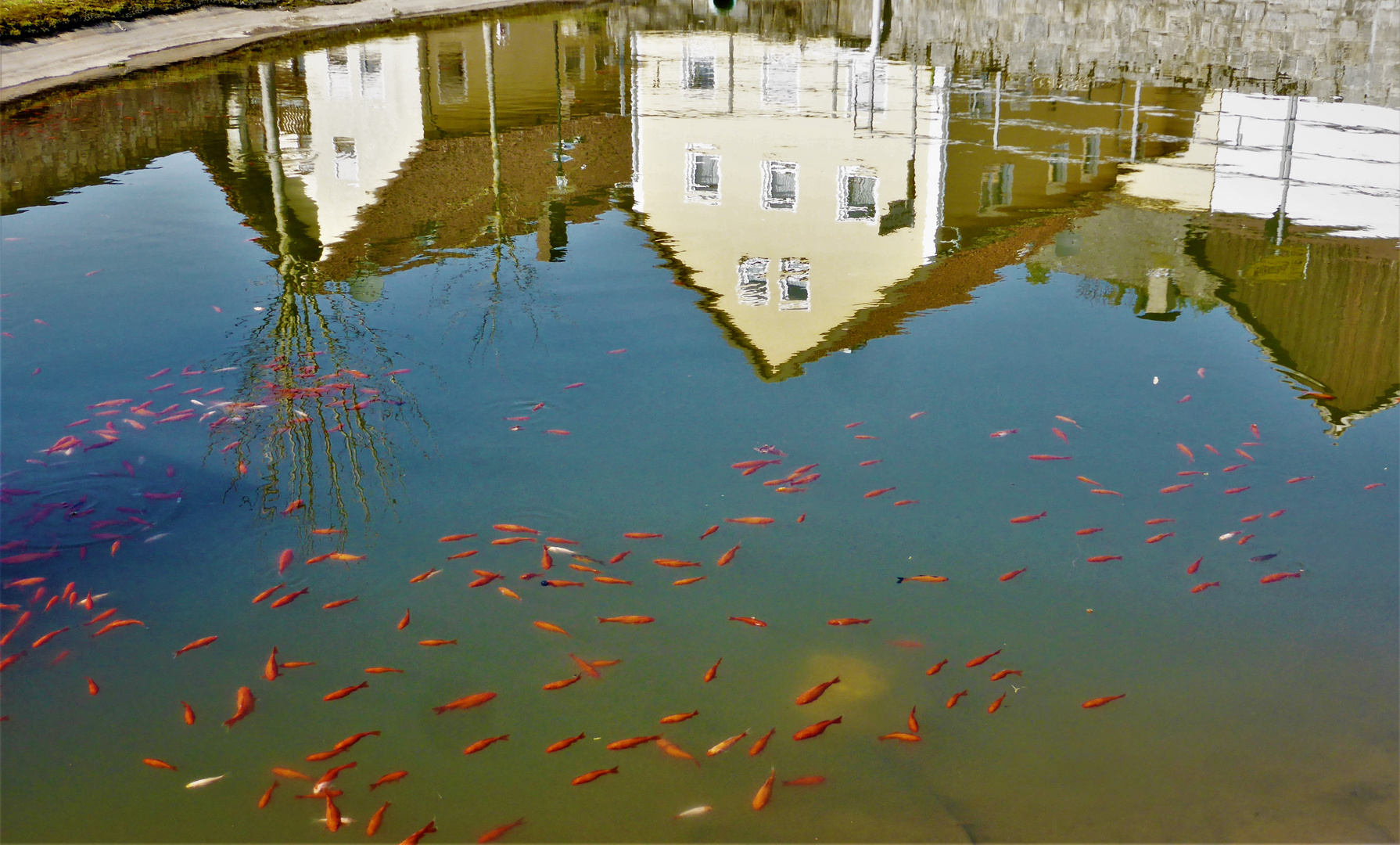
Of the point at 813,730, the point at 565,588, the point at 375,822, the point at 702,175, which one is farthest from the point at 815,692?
the point at 702,175

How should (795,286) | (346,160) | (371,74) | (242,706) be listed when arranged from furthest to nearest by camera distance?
(371,74) < (346,160) < (795,286) < (242,706)

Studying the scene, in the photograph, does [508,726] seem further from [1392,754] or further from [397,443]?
[1392,754]

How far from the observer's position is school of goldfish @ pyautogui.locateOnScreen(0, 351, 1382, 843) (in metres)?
4.58

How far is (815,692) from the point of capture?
16.5 ft

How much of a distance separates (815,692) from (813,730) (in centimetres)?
26

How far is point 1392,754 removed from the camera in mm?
4656

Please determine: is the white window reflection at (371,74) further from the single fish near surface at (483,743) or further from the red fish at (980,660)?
the red fish at (980,660)

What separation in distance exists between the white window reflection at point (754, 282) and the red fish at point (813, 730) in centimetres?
421

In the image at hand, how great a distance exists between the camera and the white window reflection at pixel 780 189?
1352cm

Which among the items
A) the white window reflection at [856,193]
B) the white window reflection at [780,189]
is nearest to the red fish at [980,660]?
the white window reflection at [856,193]

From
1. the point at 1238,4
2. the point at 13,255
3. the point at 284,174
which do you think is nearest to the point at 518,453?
the point at 13,255

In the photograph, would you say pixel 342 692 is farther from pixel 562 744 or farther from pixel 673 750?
pixel 673 750

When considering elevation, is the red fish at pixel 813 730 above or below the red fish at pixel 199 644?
below

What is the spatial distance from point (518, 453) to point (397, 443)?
0.80m
